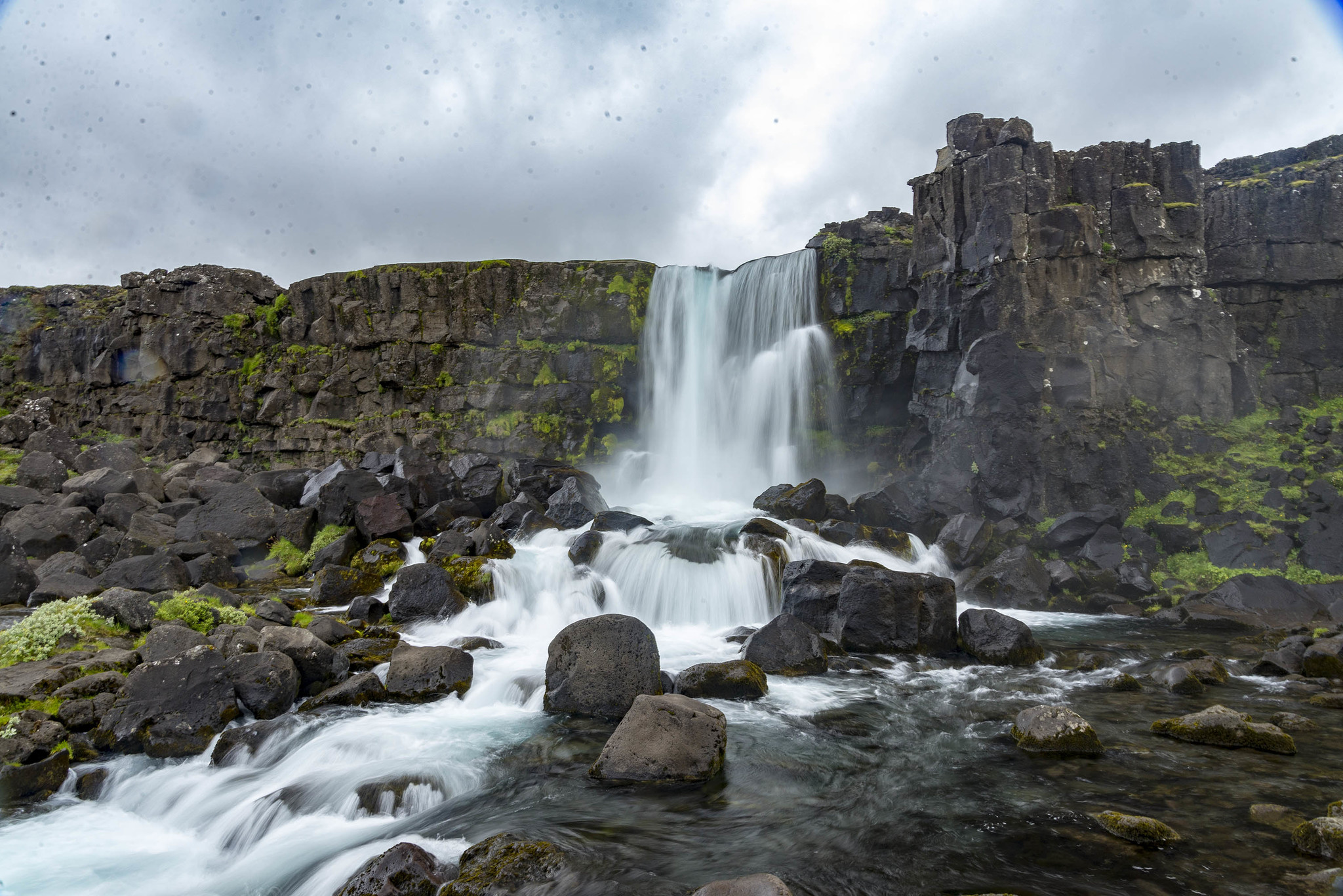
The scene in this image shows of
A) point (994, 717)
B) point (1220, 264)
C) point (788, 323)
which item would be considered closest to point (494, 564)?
point (994, 717)

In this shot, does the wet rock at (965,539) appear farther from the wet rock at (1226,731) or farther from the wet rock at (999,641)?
the wet rock at (1226,731)

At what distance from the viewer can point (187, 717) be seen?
877cm

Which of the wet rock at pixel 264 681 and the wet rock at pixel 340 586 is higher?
the wet rock at pixel 340 586

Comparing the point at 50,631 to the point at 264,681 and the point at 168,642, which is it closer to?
the point at 168,642

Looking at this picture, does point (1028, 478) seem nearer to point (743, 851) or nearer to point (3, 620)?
point (743, 851)

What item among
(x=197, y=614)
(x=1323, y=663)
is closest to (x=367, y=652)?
(x=197, y=614)

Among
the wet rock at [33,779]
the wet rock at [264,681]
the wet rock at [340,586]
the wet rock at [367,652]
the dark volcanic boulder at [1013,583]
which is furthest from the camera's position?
the dark volcanic boulder at [1013,583]

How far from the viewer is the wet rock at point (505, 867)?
5.35m

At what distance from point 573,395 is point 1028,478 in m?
19.1

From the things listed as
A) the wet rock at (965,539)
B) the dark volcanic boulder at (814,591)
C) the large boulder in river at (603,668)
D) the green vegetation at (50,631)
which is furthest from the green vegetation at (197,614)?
the wet rock at (965,539)

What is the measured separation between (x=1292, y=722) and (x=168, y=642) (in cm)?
1409

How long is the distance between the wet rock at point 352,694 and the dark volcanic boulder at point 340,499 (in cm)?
1045

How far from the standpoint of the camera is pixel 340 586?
16.1 m

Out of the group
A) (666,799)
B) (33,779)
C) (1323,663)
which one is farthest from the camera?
(1323,663)
